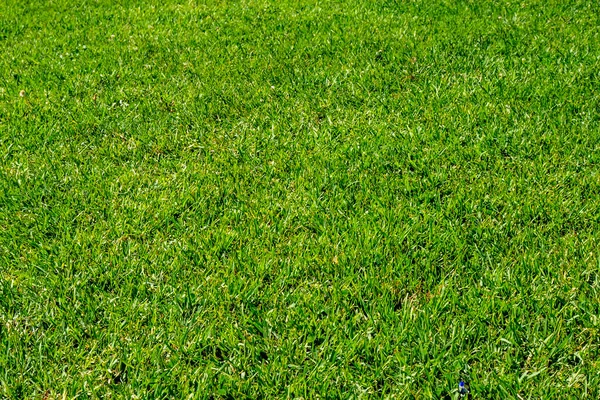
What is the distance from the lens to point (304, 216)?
346 centimetres

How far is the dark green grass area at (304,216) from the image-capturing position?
2.57 meters

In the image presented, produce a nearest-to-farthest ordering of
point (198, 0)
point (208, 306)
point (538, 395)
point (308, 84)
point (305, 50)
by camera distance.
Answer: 1. point (538, 395)
2. point (208, 306)
3. point (308, 84)
4. point (305, 50)
5. point (198, 0)

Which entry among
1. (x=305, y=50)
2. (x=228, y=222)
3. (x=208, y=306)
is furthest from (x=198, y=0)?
(x=208, y=306)

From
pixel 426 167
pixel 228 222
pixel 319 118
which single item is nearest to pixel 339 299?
pixel 228 222

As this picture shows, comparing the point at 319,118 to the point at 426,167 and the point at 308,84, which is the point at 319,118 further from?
the point at 426,167

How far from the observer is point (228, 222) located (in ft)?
11.3

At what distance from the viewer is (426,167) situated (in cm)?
386

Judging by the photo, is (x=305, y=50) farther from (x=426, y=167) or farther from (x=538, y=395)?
(x=538, y=395)

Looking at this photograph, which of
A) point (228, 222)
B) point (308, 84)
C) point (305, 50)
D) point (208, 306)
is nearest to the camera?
point (208, 306)

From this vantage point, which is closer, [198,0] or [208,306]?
[208,306]

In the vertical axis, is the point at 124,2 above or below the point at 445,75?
above

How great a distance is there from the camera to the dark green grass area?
8.43ft

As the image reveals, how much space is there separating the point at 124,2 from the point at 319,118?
3.87 meters

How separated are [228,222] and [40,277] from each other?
38.9 inches
